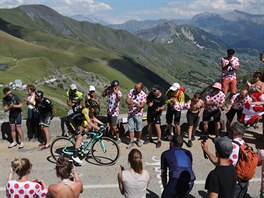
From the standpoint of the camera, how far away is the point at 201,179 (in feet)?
29.0

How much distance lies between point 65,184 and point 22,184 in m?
0.90

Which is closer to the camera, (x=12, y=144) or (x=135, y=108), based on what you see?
(x=135, y=108)

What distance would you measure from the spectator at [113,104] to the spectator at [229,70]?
13.6 feet

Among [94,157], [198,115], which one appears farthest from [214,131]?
[94,157]

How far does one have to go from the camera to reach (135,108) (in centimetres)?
1087

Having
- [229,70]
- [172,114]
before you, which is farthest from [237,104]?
[172,114]

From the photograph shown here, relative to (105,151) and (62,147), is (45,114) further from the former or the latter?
(105,151)

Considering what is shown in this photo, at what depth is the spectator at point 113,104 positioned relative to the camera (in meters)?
11.0

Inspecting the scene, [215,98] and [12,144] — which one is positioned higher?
[215,98]

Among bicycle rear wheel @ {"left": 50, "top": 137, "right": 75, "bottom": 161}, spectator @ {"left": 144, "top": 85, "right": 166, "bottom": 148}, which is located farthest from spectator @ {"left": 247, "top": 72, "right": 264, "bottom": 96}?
bicycle rear wheel @ {"left": 50, "top": 137, "right": 75, "bottom": 161}

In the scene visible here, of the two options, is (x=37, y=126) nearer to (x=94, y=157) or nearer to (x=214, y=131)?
(x=94, y=157)

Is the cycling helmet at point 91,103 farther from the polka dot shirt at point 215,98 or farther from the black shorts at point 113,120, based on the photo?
the polka dot shirt at point 215,98

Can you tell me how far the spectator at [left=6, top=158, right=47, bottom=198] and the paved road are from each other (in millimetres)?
2380

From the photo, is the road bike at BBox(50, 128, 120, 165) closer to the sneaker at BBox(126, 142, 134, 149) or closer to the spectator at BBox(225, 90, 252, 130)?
the sneaker at BBox(126, 142, 134, 149)
